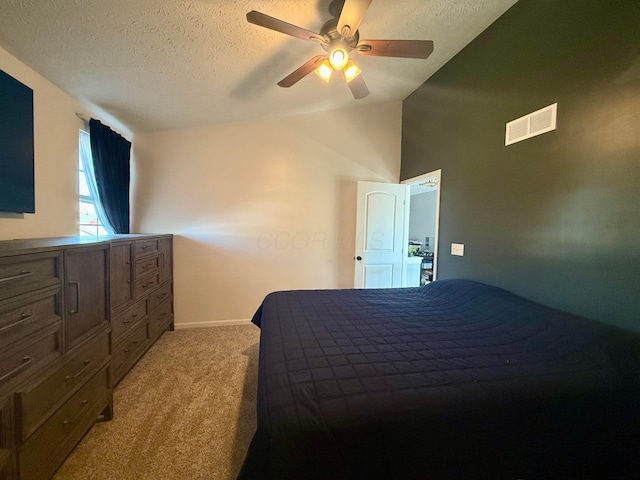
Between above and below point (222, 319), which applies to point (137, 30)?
above

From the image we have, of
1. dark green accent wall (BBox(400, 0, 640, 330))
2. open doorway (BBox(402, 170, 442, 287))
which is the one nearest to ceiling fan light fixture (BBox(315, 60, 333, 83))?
dark green accent wall (BBox(400, 0, 640, 330))

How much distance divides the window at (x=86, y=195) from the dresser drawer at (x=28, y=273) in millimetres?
1441

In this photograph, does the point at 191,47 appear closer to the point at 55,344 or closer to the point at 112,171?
the point at 112,171

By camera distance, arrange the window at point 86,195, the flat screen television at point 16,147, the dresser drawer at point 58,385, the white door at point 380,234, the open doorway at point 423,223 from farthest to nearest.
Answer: the open doorway at point 423,223 → the white door at point 380,234 → the window at point 86,195 → the flat screen television at point 16,147 → the dresser drawer at point 58,385

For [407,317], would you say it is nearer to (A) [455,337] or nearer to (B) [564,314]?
(A) [455,337]

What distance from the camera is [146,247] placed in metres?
2.38

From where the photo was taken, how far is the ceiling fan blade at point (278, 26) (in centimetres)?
132

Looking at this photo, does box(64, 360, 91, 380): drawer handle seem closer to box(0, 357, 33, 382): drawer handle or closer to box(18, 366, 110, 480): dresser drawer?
box(18, 366, 110, 480): dresser drawer

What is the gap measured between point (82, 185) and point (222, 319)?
2.04 m

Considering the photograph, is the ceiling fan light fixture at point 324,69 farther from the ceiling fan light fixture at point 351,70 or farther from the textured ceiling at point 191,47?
the textured ceiling at point 191,47

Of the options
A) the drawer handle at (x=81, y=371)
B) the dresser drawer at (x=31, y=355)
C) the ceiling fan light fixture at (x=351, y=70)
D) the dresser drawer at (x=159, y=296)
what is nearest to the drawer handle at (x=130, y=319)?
the dresser drawer at (x=159, y=296)

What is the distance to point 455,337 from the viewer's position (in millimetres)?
1435

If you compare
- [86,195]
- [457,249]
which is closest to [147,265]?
[86,195]

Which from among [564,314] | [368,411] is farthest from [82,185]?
[564,314]
